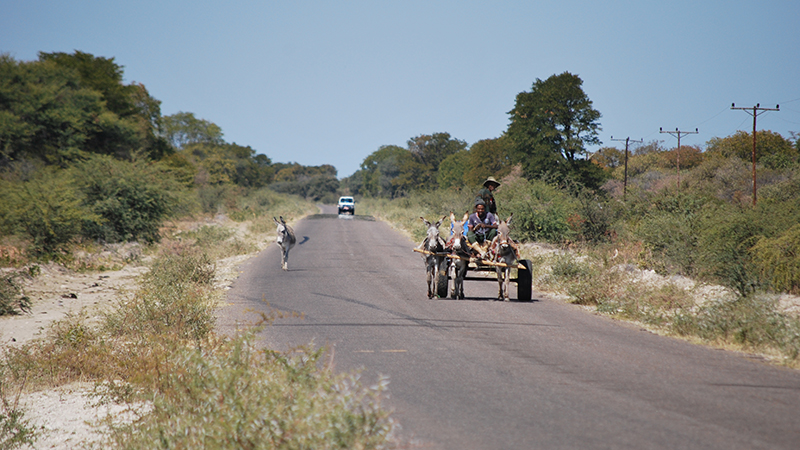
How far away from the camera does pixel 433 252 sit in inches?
504

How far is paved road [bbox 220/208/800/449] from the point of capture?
194 inches

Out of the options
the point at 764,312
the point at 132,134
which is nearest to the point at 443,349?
the point at 764,312

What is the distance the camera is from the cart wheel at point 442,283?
13188mm

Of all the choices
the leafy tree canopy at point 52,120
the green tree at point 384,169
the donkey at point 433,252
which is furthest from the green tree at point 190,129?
the donkey at point 433,252

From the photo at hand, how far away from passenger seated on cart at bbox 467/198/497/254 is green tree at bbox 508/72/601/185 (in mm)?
Result: 33391

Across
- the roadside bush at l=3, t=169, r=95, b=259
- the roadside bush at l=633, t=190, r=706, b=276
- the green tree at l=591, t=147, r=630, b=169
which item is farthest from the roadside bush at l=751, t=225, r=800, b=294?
the green tree at l=591, t=147, r=630, b=169

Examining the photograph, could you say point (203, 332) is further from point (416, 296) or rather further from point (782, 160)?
point (782, 160)

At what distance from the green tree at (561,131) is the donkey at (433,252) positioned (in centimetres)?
3406

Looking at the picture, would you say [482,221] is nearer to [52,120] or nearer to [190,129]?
[52,120]

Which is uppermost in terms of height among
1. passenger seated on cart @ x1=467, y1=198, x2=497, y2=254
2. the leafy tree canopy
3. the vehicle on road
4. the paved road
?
the leafy tree canopy

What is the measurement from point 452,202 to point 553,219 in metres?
22.5

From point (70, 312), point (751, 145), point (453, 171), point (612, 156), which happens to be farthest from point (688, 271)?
point (612, 156)

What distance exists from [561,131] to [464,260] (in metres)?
36.6

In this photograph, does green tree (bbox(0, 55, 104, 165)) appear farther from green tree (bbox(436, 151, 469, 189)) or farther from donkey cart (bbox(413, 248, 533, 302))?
green tree (bbox(436, 151, 469, 189))
